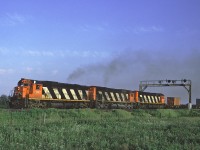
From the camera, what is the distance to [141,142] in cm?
1625

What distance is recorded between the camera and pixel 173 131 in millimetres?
21062

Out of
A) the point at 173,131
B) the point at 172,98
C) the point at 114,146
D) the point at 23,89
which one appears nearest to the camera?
the point at 114,146

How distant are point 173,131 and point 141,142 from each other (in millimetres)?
5359

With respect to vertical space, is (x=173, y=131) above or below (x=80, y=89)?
below

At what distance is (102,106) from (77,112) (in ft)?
61.0

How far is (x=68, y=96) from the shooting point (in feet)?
163

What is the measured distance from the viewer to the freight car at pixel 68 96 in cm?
4303

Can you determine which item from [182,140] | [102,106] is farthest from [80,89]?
[182,140]

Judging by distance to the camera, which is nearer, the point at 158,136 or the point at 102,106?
the point at 158,136

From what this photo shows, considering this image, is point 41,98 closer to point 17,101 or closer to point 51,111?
point 17,101

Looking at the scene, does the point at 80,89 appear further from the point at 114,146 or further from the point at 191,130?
the point at 114,146

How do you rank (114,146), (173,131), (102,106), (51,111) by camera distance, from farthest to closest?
(102,106) < (51,111) < (173,131) < (114,146)

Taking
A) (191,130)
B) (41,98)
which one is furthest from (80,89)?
(191,130)

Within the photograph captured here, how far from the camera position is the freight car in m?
43.0
